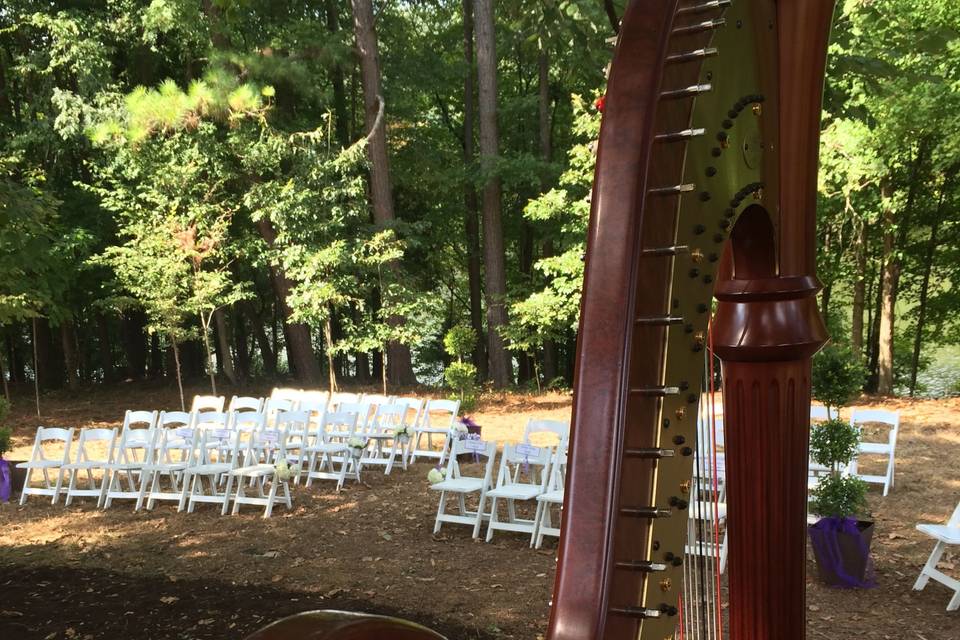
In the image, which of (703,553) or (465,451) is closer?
(703,553)

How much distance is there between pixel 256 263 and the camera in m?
20.4

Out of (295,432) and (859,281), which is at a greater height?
(859,281)

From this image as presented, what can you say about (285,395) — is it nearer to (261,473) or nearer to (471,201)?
(261,473)

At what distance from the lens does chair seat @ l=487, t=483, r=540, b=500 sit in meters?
7.88

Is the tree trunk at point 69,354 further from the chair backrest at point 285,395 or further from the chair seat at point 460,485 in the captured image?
the chair seat at point 460,485

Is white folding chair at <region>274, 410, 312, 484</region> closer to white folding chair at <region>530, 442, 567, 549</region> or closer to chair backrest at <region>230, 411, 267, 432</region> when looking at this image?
chair backrest at <region>230, 411, 267, 432</region>

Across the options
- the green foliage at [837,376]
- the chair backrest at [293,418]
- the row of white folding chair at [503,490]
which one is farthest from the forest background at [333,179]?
the row of white folding chair at [503,490]

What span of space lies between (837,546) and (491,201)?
54.1ft

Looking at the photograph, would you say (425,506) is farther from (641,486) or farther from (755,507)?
(641,486)

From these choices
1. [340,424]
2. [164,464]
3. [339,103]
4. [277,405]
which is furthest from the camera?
[339,103]

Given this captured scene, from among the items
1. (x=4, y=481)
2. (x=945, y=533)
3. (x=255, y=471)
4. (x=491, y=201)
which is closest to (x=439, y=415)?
(x=491, y=201)

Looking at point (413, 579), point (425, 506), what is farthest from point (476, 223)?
point (413, 579)

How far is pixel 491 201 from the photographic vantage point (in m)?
22.1

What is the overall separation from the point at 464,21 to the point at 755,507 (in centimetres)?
2543
